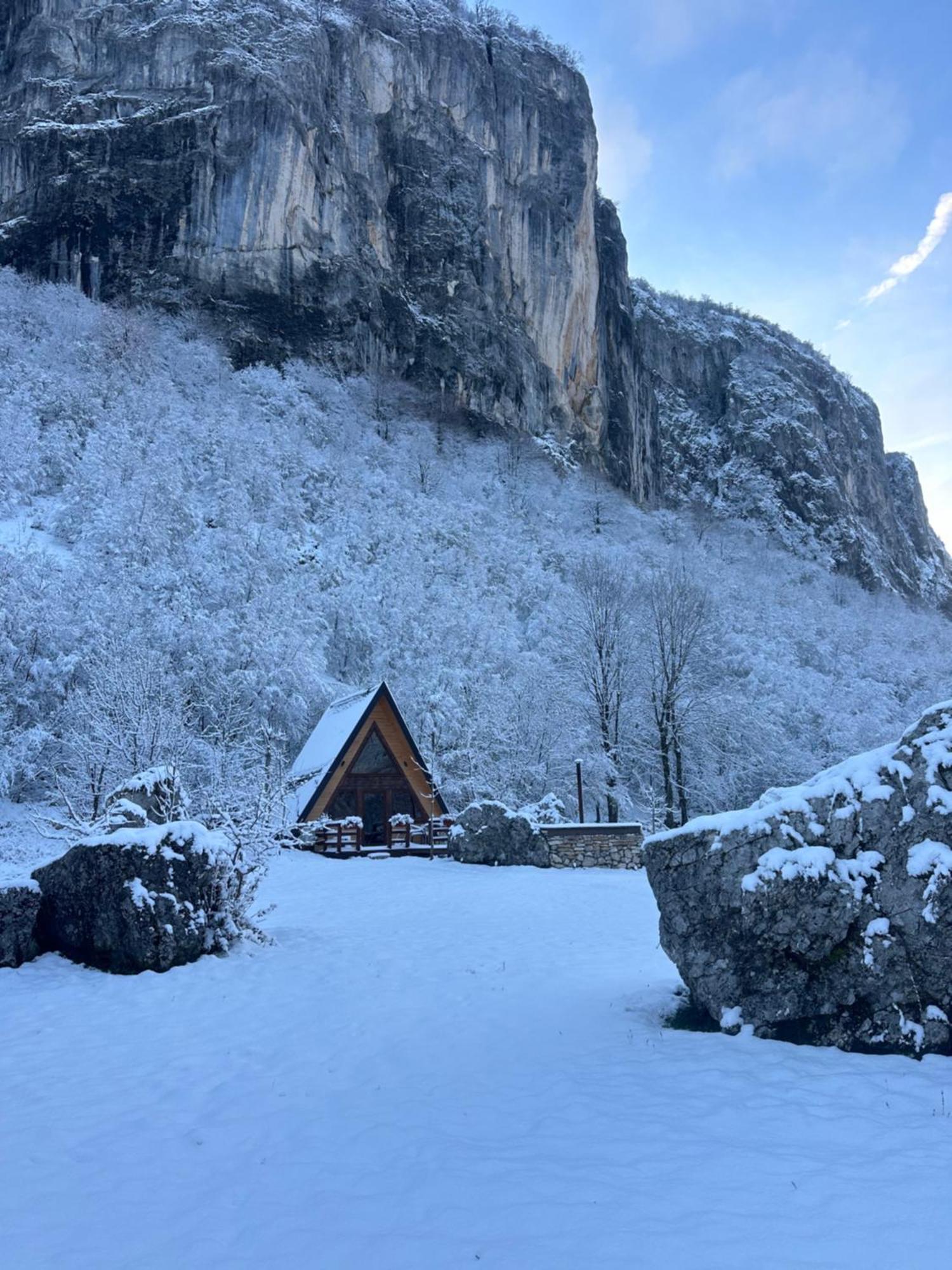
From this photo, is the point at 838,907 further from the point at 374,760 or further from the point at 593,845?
the point at 374,760

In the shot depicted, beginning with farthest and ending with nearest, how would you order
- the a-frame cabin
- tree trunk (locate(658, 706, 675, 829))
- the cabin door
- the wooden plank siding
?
tree trunk (locate(658, 706, 675, 829)) → the cabin door → the a-frame cabin → the wooden plank siding

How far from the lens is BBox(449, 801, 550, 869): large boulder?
1811cm

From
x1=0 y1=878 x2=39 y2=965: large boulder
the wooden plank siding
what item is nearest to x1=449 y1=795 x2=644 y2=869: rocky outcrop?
the wooden plank siding

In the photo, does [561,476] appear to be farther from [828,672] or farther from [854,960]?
[854,960]

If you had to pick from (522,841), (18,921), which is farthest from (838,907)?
(522,841)

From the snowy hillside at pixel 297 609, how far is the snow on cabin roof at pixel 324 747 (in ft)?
4.07

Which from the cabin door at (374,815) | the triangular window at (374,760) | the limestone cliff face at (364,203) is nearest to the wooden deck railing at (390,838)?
the cabin door at (374,815)

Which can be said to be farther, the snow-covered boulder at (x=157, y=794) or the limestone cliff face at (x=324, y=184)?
the limestone cliff face at (x=324, y=184)

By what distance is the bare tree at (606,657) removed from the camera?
85.3ft

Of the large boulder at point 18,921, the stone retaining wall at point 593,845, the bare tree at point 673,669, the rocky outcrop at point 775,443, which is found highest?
the rocky outcrop at point 775,443

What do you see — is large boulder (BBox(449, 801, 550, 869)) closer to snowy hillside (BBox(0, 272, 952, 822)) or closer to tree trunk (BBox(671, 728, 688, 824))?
snowy hillside (BBox(0, 272, 952, 822))

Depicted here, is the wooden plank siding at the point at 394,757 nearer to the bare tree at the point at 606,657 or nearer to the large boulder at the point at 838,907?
the bare tree at the point at 606,657

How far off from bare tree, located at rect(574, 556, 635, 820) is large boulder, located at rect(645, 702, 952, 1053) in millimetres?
18697

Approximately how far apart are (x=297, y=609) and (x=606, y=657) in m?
10.9
